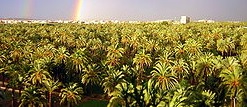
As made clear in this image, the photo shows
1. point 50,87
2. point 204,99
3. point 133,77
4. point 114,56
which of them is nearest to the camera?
point 204,99

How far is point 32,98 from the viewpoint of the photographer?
5512cm

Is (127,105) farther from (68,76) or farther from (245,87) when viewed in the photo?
(68,76)

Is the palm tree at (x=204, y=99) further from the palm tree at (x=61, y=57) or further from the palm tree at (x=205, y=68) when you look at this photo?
the palm tree at (x=61, y=57)

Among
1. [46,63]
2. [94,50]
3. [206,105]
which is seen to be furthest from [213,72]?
[94,50]

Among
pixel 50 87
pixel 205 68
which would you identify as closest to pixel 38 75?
pixel 50 87

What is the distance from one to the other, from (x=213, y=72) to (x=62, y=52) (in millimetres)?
36666

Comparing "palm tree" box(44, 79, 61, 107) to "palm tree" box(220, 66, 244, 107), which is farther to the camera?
"palm tree" box(44, 79, 61, 107)

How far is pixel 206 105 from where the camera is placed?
1951 inches

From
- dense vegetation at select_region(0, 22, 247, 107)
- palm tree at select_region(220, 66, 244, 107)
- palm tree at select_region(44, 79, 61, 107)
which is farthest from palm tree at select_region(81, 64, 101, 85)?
palm tree at select_region(220, 66, 244, 107)

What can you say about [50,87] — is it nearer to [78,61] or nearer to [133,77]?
[133,77]

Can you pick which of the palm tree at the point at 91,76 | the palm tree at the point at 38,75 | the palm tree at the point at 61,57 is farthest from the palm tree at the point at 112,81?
the palm tree at the point at 61,57

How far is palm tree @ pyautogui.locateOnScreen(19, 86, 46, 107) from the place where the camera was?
54906mm

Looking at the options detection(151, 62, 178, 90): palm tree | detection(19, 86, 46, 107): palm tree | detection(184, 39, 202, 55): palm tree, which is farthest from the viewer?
detection(184, 39, 202, 55): palm tree

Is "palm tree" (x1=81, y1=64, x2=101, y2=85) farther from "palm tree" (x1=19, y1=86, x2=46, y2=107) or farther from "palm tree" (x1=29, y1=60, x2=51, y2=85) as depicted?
"palm tree" (x1=19, y1=86, x2=46, y2=107)
